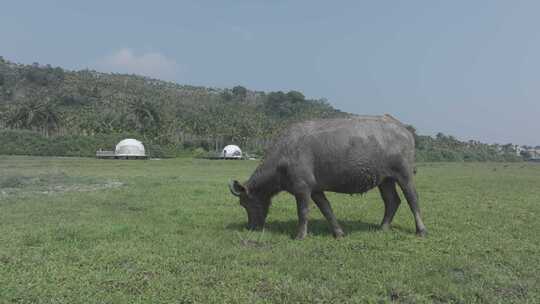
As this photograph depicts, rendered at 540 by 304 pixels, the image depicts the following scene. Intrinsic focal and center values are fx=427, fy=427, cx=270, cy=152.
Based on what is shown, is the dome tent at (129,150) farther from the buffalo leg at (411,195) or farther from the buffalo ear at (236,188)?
the buffalo leg at (411,195)

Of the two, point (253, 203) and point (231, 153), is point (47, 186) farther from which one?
point (231, 153)

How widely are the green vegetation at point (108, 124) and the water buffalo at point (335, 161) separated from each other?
7465 cm

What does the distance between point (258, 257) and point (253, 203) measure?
8.73ft

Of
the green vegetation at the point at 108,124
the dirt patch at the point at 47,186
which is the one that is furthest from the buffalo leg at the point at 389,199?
the green vegetation at the point at 108,124

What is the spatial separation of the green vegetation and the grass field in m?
71.8

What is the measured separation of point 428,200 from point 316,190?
30.0 ft

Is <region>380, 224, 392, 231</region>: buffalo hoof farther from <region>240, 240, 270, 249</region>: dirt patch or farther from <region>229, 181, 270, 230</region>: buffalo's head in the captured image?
<region>240, 240, 270, 249</region>: dirt patch

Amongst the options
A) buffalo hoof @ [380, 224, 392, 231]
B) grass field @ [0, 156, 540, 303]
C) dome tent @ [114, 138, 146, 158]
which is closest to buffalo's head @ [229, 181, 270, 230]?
grass field @ [0, 156, 540, 303]

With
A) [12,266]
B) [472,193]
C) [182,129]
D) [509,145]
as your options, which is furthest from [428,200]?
[509,145]

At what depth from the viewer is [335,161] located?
383 inches

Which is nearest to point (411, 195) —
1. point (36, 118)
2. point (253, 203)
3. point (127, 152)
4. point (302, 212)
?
point (302, 212)

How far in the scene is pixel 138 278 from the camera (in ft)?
22.8

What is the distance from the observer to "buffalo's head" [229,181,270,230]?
1059 cm

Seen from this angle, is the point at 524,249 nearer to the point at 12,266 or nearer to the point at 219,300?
the point at 219,300
